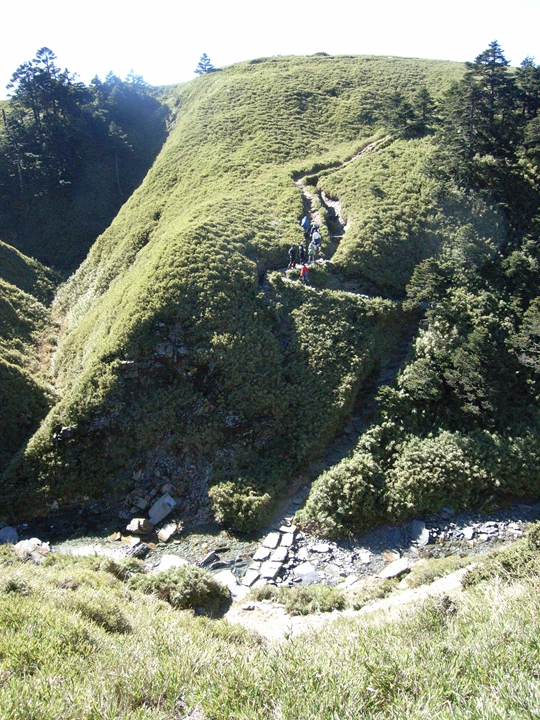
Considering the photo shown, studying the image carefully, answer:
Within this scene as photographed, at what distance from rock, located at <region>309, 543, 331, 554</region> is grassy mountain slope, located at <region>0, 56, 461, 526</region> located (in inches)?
111

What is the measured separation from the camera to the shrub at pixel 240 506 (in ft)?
63.8

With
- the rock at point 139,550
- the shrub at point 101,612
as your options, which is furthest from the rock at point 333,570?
the shrub at point 101,612

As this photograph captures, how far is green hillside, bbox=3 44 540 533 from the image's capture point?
20.5 metres

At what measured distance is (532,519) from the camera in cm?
1895

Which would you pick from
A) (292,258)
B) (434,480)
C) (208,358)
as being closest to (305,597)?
(434,480)

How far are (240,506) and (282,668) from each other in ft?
39.2

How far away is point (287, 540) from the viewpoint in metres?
18.7

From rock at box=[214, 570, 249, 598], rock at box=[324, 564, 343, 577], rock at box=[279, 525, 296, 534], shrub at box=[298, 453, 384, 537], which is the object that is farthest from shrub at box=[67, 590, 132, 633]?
shrub at box=[298, 453, 384, 537]

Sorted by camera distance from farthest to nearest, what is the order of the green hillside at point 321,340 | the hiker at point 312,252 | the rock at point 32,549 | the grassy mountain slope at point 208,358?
the hiker at point 312,252, the grassy mountain slope at point 208,358, the green hillside at point 321,340, the rock at point 32,549

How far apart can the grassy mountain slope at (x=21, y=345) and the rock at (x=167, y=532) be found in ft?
29.8

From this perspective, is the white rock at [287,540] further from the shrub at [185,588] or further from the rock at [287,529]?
the shrub at [185,588]

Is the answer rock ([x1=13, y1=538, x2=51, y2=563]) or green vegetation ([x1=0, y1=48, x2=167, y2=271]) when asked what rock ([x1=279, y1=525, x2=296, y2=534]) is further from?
green vegetation ([x1=0, y1=48, x2=167, y2=271])

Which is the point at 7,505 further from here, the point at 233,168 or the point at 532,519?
the point at 233,168

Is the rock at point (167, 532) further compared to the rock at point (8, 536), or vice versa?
the rock at point (167, 532)
